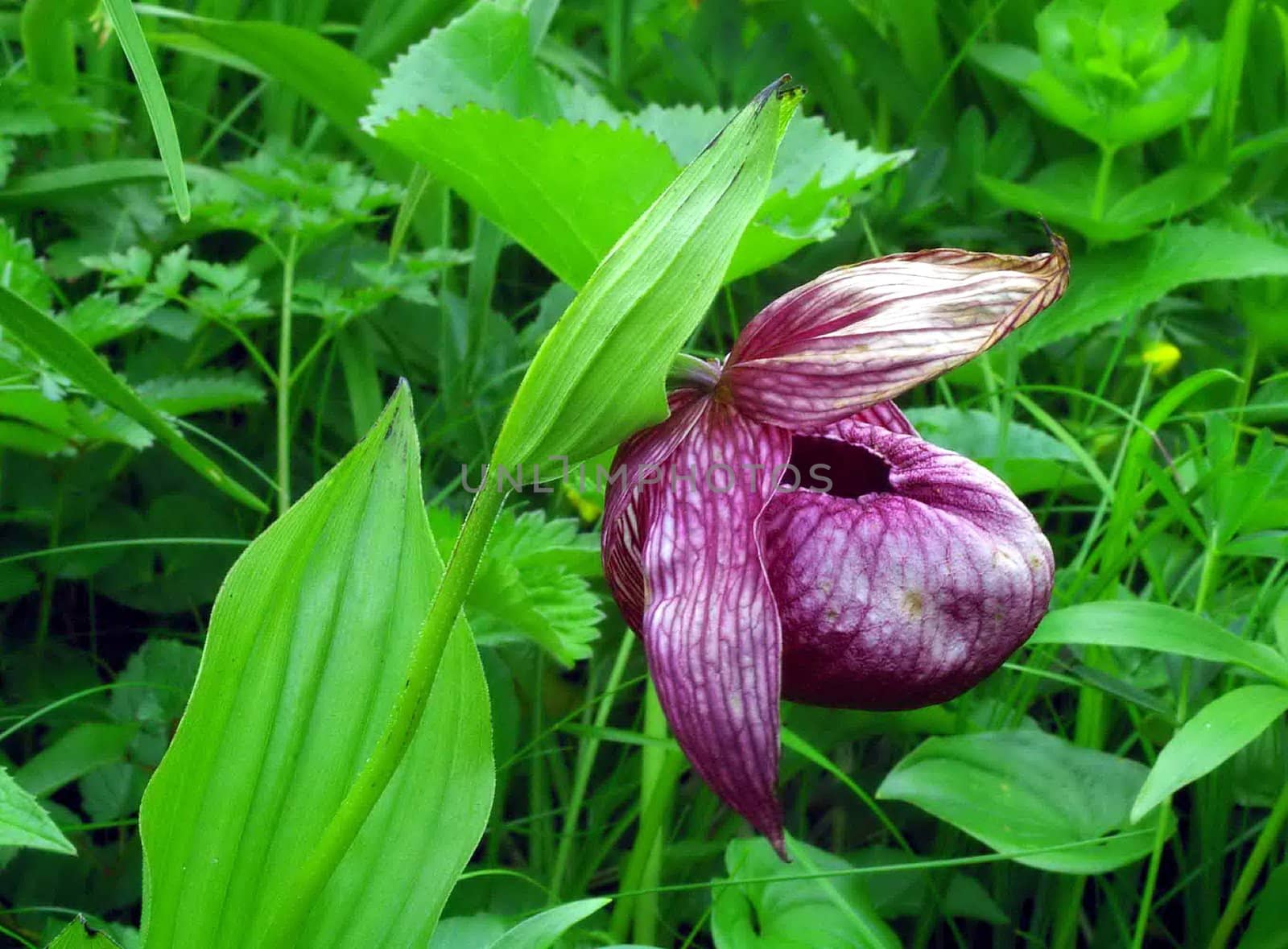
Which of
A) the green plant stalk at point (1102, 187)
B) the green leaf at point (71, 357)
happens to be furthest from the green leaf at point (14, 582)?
the green plant stalk at point (1102, 187)

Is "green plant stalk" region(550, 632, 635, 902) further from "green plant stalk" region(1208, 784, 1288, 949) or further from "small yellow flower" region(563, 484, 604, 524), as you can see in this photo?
"green plant stalk" region(1208, 784, 1288, 949)

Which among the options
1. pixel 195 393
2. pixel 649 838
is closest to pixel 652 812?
pixel 649 838

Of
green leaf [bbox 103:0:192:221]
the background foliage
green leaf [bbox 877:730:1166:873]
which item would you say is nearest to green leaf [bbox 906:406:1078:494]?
the background foliage

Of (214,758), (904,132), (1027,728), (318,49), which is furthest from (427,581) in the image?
(904,132)

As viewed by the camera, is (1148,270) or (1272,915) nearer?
(1272,915)

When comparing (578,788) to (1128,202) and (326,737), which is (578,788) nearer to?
(326,737)

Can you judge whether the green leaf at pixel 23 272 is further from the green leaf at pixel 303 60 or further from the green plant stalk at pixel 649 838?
the green plant stalk at pixel 649 838
